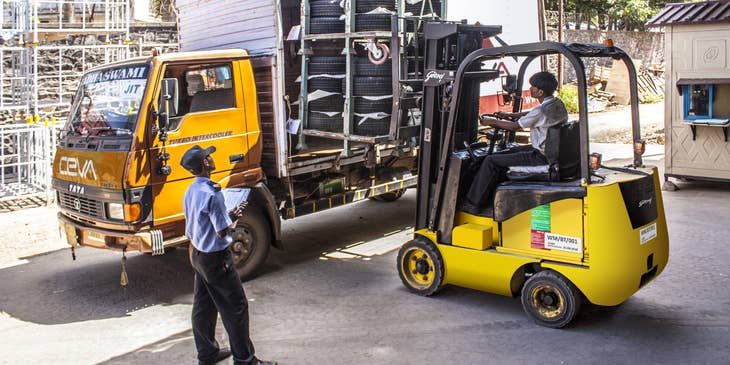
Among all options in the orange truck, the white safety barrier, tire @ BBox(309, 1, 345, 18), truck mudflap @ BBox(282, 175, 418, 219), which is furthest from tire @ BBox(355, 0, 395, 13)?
the white safety barrier

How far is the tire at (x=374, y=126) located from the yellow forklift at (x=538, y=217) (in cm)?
119

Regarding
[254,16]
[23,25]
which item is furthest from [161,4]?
[254,16]

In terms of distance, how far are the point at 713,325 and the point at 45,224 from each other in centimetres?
867

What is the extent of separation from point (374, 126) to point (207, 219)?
3391 millimetres

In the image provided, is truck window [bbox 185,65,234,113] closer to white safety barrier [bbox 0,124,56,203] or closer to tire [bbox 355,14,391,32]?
tire [bbox 355,14,391,32]

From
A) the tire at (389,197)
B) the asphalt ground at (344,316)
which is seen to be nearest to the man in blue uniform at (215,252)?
the asphalt ground at (344,316)

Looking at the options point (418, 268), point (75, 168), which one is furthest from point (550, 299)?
point (75, 168)

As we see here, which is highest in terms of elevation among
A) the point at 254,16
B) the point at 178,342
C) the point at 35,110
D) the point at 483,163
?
the point at 254,16

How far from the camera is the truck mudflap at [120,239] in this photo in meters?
6.83

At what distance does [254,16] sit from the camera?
817cm

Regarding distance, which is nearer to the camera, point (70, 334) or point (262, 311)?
point (70, 334)

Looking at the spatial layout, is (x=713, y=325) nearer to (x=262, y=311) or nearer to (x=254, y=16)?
(x=262, y=311)

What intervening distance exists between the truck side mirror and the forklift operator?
2.95 m

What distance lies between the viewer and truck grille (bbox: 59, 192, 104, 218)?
7.06 meters
